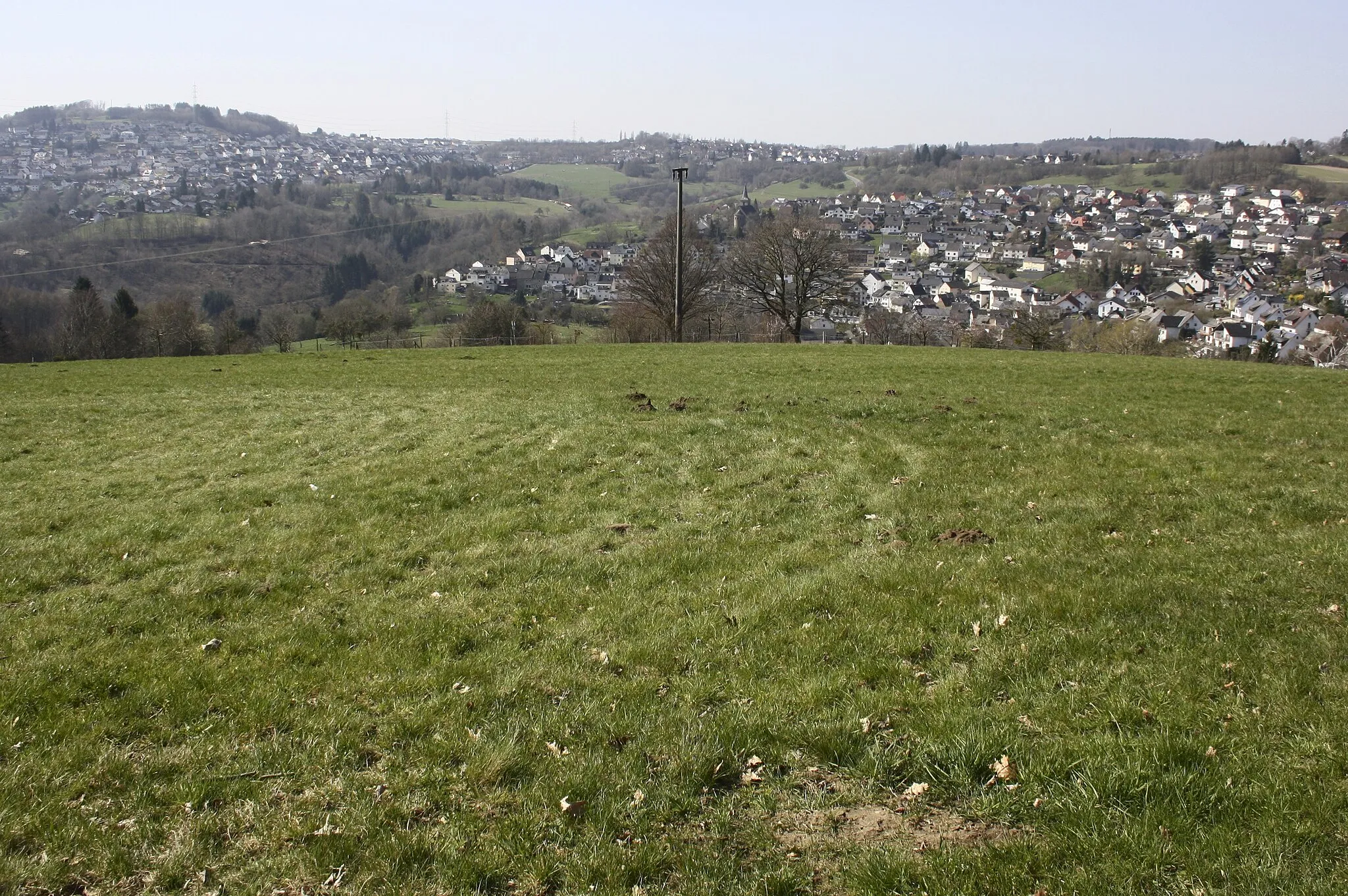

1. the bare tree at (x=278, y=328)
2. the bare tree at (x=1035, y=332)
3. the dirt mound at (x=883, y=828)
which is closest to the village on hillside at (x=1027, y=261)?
the bare tree at (x=1035, y=332)

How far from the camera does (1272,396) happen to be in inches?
706

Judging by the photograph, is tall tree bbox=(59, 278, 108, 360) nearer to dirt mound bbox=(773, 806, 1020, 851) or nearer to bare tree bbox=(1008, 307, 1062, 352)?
bare tree bbox=(1008, 307, 1062, 352)

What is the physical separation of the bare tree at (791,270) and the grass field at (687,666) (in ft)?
113

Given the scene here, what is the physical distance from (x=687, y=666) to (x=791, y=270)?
4349cm

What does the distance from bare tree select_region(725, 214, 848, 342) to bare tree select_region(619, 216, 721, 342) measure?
8.84 feet

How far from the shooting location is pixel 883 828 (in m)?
4.46

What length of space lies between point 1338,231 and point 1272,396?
144 m

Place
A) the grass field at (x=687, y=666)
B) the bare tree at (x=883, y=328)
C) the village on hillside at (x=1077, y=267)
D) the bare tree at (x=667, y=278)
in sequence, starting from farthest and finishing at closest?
the village on hillside at (x=1077, y=267) < the bare tree at (x=883, y=328) < the bare tree at (x=667, y=278) < the grass field at (x=687, y=666)

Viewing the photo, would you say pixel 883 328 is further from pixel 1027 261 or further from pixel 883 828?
pixel 1027 261

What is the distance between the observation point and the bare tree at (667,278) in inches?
2060

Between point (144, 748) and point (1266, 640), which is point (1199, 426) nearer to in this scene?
point (1266, 640)

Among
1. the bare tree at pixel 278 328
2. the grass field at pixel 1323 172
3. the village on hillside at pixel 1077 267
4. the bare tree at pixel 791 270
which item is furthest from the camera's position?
the grass field at pixel 1323 172

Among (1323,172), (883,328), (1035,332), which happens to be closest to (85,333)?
(883,328)

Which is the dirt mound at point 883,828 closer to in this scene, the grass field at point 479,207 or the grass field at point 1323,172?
the grass field at point 479,207
